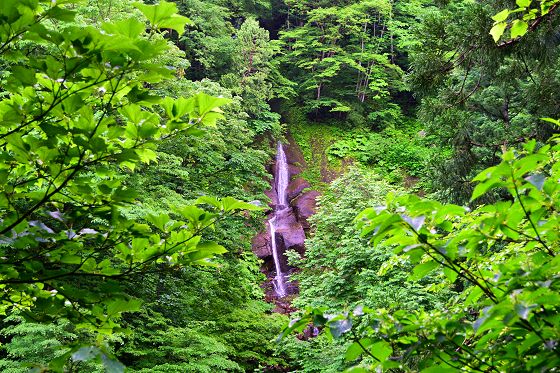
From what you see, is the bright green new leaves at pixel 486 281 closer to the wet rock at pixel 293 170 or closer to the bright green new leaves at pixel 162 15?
the bright green new leaves at pixel 162 15

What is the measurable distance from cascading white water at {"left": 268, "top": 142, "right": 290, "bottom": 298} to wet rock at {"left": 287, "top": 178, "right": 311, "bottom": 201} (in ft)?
0.57

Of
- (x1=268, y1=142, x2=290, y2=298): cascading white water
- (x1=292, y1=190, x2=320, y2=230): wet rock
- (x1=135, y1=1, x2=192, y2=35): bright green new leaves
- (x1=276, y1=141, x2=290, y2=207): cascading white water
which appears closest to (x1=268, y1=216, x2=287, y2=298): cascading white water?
(x1=268, y1=142, x2=290, y2=298): cascading white water

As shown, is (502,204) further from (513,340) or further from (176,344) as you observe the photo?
(176,344)

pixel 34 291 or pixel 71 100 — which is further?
pixel 34 291

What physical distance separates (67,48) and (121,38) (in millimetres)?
143

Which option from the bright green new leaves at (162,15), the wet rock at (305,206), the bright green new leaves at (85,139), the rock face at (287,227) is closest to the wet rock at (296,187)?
the rock face at (287,227)

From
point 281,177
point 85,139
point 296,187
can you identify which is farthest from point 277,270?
point 85,139

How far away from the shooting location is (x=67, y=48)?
107 cm

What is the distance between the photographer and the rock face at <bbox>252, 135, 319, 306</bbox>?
14396mm

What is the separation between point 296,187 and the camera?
17.5 m

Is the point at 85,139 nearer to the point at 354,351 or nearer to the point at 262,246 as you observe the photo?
the point at 354,351

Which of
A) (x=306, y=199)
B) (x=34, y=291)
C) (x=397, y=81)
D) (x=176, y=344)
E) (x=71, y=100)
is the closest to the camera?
(x=71, y=100)

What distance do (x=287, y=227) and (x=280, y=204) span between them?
133 cm

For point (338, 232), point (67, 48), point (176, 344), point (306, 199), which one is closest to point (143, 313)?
point (176, 344)
